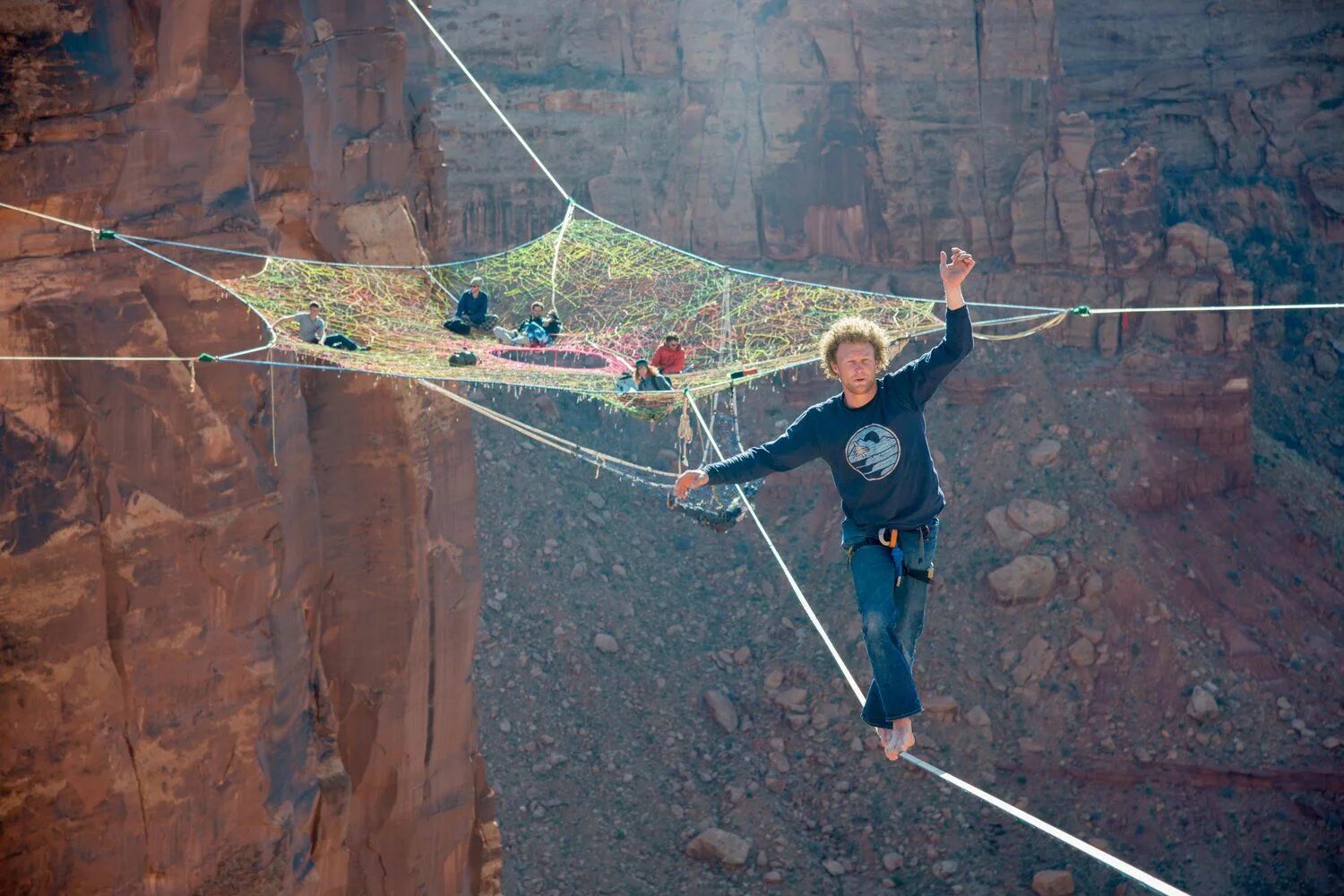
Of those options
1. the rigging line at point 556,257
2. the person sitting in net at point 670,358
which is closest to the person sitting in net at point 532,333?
the rigging line at point 556,257

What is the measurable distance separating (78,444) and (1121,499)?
24.4 meters

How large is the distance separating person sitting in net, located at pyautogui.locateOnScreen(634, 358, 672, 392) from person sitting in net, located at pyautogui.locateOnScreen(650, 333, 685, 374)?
32.1 inches

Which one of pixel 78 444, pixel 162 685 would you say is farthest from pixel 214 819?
pixel 78 444

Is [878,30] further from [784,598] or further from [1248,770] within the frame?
[1248,770]

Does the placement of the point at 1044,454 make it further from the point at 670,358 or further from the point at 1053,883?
the point at 670,358

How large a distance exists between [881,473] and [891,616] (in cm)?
85

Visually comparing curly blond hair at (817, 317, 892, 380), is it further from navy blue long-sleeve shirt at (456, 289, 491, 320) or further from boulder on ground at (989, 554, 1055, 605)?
boulder on ground at (989, 554, 1055, 605)

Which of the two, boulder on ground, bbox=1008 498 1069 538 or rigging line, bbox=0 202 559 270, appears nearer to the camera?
rigging line, bbox=0 202 559 270

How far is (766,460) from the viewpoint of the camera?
1105 centimetres

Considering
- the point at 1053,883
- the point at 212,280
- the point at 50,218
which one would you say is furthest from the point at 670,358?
the point at 1053,883

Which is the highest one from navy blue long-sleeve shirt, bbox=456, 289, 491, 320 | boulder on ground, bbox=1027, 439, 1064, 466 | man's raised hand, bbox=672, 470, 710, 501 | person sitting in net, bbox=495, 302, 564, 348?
navy blue long-sleeve shirt, bbox=456, 289, 491, 320

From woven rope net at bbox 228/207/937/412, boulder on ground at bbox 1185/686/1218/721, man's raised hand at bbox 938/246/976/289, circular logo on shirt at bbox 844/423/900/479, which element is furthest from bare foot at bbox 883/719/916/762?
boulder on ground at bbox 1185/686/1218/721

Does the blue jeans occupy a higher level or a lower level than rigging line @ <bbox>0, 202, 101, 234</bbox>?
lower

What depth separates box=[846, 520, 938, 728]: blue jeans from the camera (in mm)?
10773
